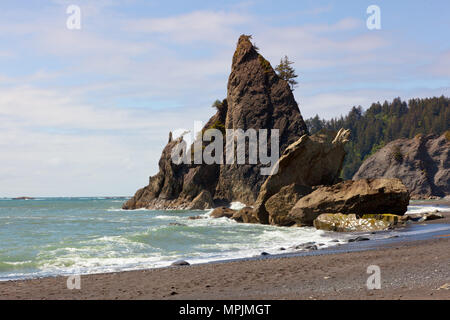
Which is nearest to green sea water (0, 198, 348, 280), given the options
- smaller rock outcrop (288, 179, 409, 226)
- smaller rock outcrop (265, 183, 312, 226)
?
smaller rock outcrop (288, 179, 409, 226)

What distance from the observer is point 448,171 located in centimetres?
13062

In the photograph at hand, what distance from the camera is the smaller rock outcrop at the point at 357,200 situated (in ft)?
99.7

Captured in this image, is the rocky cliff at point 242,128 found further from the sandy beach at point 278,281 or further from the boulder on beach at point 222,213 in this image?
the sandy beach at point 278,281

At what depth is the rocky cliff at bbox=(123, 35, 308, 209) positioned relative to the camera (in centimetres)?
7856

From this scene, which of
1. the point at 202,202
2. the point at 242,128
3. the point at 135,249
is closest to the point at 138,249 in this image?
the point at 135,249

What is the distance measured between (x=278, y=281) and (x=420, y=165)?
13214cm

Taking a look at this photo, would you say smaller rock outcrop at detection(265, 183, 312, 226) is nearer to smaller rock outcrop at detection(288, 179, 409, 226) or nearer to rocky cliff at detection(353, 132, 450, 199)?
smaller rock outcrop at detection(288, 179, 409, 226)

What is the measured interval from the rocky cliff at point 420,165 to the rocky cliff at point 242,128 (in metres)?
60.3

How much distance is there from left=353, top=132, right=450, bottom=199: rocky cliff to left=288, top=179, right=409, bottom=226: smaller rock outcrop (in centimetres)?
10271

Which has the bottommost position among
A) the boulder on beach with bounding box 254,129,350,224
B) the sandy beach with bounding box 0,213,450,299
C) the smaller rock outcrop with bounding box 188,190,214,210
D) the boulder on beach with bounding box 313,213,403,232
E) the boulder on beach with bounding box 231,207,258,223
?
the smaller rock outcrop with bounding box 188,190,214,210

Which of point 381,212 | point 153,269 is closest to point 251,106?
point 381,212

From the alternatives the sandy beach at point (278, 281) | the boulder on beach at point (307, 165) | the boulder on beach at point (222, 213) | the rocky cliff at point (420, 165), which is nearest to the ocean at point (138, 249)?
the sandy beach at point (278, 281)

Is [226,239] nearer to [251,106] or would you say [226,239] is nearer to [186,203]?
[186,203]

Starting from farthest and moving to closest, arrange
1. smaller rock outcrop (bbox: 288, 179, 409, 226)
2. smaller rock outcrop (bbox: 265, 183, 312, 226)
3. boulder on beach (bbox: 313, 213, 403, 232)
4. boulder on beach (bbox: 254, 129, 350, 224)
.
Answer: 1. boulder on beach (bbox: 254, 129, 350, 224)
2. smaller rock outcrop (bbox: 265, 183, 312, 226)
3. smaller rock outcrop (bbox: 288, 179, 409, 226)
4. boulder on beach (bbox: 313, 213, 403, 232)
